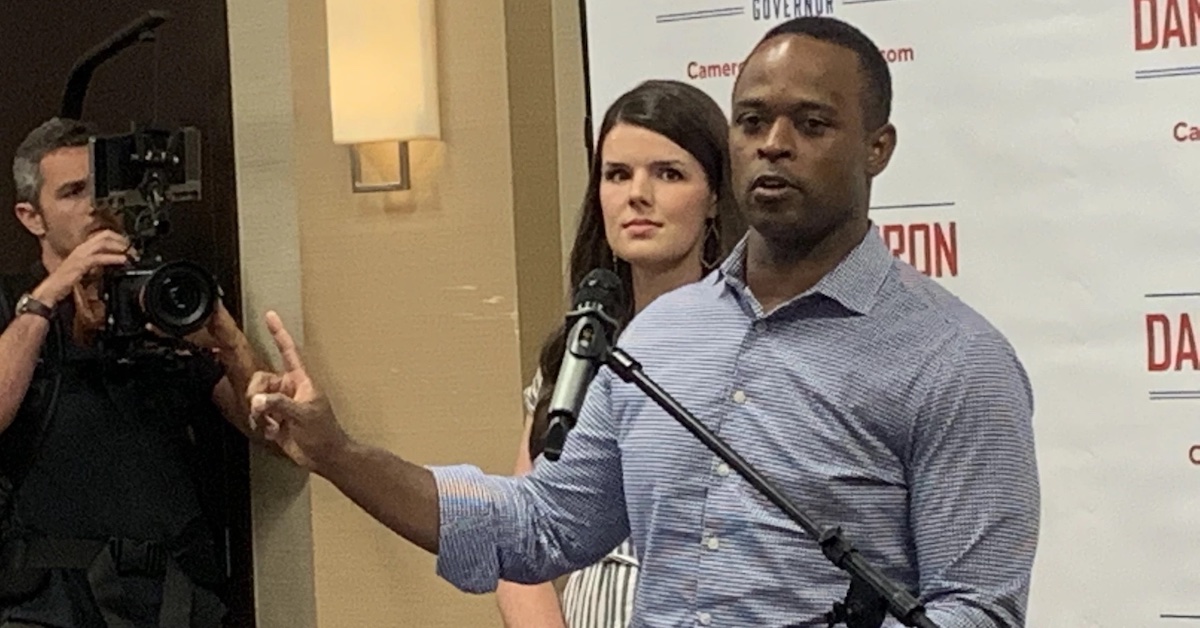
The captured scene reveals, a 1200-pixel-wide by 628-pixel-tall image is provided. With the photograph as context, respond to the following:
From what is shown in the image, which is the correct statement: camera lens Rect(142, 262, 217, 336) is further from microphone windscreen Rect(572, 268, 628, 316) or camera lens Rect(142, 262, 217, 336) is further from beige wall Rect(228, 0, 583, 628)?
microphone windscreen Rect(572, 268, 628, 316)

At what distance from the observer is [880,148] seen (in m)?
1.73

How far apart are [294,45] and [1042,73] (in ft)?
4.74

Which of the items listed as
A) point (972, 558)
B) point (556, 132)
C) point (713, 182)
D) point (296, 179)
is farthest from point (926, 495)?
point (296, 179)

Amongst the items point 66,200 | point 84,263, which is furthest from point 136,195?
point 66,200

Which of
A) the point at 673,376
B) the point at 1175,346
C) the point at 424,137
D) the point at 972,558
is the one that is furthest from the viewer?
the point at 424,137

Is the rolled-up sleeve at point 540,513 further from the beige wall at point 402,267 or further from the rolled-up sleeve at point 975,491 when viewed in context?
the beige wall at point 402,267

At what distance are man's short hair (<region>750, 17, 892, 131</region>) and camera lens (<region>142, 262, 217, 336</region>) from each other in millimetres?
1423

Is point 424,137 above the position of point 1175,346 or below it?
above

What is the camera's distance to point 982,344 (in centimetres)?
161

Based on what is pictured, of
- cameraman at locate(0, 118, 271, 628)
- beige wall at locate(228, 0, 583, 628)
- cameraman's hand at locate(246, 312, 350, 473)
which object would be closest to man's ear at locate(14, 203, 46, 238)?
cameraman at locate(0, 118, 271, 628)

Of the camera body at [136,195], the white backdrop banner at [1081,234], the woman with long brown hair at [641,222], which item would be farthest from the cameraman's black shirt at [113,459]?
the white backdrop banner at [1081,234]

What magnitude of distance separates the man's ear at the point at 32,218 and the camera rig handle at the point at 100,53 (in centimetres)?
19

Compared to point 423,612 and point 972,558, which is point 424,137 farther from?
point 972,558

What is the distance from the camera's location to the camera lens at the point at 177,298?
9.38 ft
